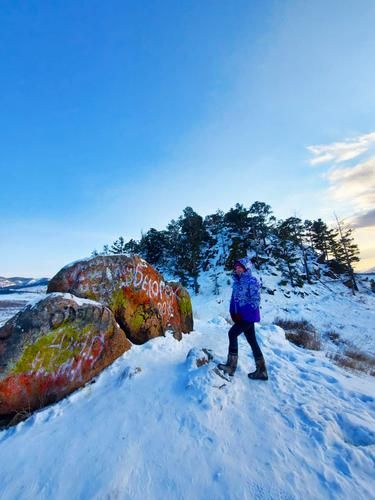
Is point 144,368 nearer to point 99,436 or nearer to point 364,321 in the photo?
point 99,436

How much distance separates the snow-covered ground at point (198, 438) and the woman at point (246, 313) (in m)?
0.23

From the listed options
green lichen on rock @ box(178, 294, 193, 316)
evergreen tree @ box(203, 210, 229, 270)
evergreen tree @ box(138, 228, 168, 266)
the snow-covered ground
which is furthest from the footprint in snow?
evergreen tree @ box(138, 228, 168, 266)

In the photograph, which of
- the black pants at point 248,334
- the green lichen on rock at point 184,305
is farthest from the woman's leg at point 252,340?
the green lichen on rock at point 184,305

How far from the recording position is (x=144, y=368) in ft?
16.4

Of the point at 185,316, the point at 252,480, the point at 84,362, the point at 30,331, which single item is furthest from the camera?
the point at 185,316

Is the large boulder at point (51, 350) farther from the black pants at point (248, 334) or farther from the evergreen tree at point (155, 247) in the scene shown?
the evergreen tree at point (155, 247)

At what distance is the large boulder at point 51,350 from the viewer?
13.7ft

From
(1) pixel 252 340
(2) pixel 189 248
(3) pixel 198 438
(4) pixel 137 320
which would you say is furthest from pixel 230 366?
(2) pixel 189 248

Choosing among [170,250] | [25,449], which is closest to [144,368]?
[25,449]

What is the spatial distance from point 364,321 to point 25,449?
2447cm

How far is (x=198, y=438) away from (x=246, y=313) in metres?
2.03

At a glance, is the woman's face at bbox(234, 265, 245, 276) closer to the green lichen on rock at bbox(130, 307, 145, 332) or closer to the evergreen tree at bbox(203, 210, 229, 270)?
the green lichen on rock at bbox(130, 307, 145, 332)

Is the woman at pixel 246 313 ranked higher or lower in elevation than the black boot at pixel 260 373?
higher

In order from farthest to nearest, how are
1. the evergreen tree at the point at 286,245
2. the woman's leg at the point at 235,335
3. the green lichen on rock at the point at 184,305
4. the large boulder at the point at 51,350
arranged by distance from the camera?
the evergreen tree at the point at 286,245 → the green lichen on rock at the point at 184,305 → the woman's leg at the point at 235,335 → the large boulder at the point at 51,350
